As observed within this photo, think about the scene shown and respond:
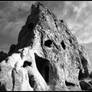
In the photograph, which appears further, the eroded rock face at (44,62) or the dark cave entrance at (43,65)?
the dark cave entrance at (43,65)

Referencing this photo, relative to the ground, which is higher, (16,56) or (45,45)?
(45,45)

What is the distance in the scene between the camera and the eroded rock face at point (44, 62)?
26250 mm

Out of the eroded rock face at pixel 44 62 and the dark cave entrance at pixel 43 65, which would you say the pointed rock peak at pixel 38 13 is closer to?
the eroded rock face at pixel 44 62

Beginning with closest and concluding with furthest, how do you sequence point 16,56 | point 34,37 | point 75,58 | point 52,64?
1. point 16,56
2. point 52,64
3. point 34,37
4. point 75,58

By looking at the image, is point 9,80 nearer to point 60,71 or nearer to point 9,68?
point 9,68

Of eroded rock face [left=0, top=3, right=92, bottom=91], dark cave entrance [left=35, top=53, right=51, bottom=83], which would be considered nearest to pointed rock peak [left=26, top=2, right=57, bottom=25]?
eroded rock face [left=0, top=3, right=92, bottom=91]

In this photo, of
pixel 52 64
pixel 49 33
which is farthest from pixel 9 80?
pixel 49 33

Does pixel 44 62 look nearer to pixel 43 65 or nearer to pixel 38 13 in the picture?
pixel 43 65

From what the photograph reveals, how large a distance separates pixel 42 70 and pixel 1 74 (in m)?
10.1

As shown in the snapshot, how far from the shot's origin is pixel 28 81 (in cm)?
2725

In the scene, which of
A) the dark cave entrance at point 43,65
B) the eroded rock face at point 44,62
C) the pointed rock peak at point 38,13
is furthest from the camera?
the pointed rock peak at point 38,13

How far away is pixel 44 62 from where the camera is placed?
Result: 112 ft

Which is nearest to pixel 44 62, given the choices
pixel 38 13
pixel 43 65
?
pixel 43 65

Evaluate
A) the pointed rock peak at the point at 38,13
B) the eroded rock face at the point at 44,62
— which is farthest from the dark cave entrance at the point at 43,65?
the pointed rock peak at the point at 38,13
